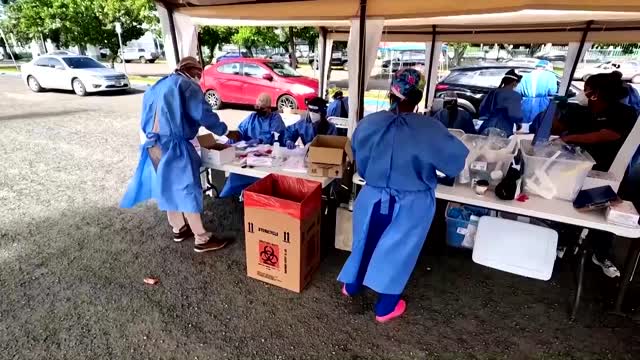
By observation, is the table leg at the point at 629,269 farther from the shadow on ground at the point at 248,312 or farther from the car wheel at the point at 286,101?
the car wheel at the point at 286,101

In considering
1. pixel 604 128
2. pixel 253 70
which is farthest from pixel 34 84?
pixel 604 128

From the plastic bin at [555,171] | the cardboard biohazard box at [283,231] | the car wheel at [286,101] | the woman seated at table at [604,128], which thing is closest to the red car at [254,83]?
the car wheel at [286,101]

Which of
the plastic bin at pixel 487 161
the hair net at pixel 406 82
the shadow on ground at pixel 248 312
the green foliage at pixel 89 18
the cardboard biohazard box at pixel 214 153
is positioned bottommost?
the shadow on ground at pixel 248 312

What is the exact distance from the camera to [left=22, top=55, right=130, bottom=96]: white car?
11.1 meters

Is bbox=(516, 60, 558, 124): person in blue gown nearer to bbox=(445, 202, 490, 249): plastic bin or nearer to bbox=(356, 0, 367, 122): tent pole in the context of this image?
bbox=(445, 202, 490, 249): plastic bin

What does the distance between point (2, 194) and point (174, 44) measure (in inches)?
114

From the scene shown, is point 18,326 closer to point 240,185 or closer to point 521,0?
point 240,185

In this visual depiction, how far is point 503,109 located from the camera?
181 inches

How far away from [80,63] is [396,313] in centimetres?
1316

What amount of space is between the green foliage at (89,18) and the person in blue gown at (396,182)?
15121 millimetres

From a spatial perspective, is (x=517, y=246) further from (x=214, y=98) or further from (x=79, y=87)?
(x=79, y=87)

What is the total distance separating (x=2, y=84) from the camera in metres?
13.6

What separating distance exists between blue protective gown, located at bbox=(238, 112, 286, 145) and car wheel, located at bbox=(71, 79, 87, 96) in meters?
10.1

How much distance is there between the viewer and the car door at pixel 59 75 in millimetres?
11166
